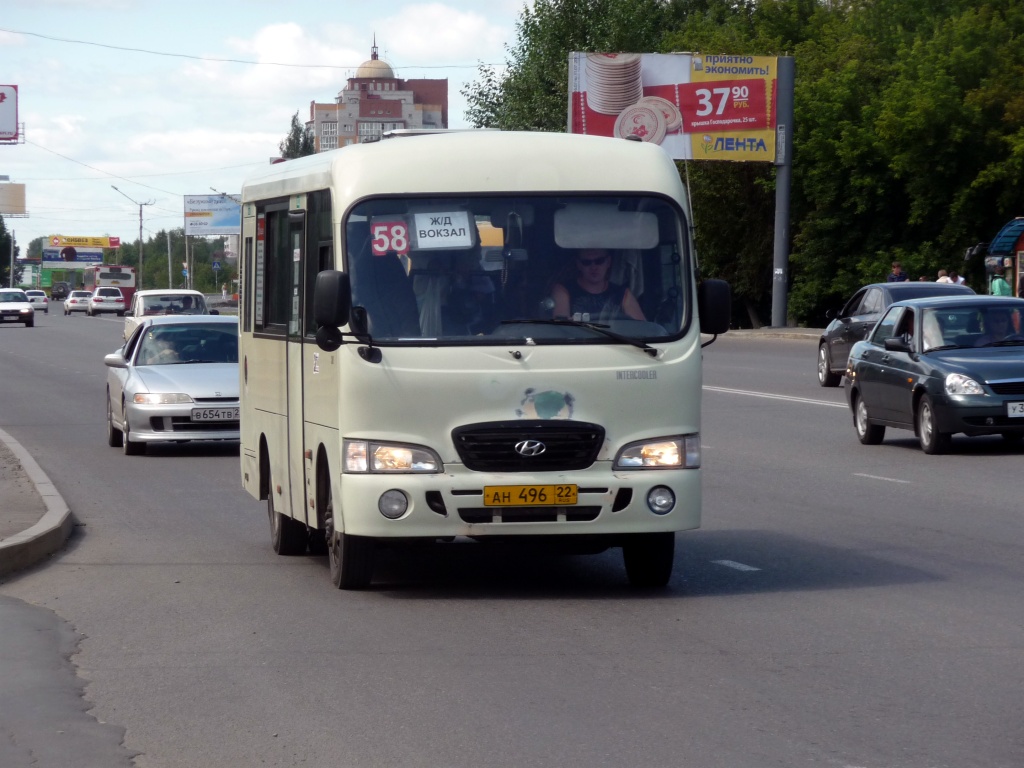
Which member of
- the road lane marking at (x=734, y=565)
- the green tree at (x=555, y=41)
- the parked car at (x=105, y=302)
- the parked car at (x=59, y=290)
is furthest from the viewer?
the parked car at (x=59, y=290)

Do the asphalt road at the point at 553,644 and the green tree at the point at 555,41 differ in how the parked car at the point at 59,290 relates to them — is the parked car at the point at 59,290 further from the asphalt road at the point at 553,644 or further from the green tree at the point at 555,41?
the asphalt road at the point at 553,644

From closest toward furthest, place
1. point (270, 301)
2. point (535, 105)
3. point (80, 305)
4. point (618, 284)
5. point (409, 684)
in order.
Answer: point (409, 684) → point (618, 284) → point (270, 301) → point (535, 105) → point (80, 305)

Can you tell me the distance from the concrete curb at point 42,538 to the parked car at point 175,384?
14.9 ft

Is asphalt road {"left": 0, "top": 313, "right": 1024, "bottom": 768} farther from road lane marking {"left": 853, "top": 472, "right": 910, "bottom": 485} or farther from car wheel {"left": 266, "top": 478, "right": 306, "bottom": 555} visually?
road lane marking {"left": 853, "top": 472, "right": 910, "bottom": 485}

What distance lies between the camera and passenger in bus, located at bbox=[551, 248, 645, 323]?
29.0 ft

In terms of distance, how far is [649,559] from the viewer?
9234 millimetres

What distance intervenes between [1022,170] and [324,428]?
41.1 m

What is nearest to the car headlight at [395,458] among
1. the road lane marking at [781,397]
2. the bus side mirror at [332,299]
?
the bus side mirror at [332,299]

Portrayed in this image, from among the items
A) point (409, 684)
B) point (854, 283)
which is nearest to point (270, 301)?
point (409, 684)

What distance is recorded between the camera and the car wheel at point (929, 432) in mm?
17094

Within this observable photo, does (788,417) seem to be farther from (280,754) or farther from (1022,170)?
(1022,170)

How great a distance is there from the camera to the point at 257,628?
824 cm

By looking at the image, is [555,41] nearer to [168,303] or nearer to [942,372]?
[168,303]

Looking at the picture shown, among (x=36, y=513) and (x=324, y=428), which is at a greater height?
(x=324, y=428)
